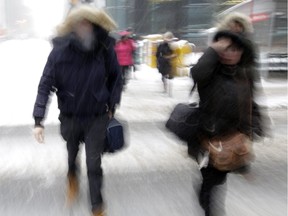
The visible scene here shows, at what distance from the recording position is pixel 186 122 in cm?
339

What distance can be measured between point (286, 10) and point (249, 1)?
60.5 inches

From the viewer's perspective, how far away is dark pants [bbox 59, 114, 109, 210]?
3.87 meters

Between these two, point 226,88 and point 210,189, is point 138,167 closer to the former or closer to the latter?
point 210,189

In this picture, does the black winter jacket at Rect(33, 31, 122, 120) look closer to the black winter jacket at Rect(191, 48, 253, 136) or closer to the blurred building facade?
the black winter jacket at Rect(191, 48, 253, 136)

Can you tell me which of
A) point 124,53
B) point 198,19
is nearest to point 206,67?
point 124,53

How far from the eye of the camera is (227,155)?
328cm

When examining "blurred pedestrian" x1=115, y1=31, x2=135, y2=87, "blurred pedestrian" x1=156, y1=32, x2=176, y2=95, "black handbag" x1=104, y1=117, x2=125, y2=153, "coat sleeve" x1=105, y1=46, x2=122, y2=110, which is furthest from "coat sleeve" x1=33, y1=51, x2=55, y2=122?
"blurred pedestrian" x1=115, y1=31, x2=135, y2=87

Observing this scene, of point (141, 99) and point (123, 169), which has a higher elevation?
point (123, 169)

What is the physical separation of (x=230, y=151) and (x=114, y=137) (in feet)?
3.66

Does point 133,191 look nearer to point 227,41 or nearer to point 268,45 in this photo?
point 227,41

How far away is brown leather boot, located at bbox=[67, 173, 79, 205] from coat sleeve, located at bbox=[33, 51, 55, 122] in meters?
0.74

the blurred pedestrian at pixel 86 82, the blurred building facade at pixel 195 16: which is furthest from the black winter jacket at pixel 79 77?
A: the blurred building facade at pixel 195 16

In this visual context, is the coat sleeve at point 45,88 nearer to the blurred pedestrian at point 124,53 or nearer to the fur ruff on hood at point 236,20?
the fur ruff on hood at point 236,20

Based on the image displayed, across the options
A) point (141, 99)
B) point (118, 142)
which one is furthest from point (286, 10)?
point (118, 142)
